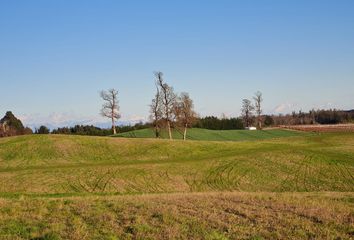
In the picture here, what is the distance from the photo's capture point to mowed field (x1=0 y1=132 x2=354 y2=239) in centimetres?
1409

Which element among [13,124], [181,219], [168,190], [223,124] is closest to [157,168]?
[168,190]

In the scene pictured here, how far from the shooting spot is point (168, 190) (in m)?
37.6

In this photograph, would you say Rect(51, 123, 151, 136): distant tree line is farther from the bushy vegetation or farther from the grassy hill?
the grassy hill

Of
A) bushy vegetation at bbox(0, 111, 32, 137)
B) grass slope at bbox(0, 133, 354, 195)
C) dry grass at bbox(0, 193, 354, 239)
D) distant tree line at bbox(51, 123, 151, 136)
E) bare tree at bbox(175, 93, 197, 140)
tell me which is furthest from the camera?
Answer: distant tree line at bbox(51, 123, 151, 136)

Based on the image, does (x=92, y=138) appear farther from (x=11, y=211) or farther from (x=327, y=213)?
(x=327, y=213)

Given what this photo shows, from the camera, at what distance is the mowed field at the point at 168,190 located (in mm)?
14094

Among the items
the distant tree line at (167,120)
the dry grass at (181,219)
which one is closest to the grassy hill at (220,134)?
the distant tree line at (167,120)

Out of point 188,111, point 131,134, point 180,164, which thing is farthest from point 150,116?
point 180,164

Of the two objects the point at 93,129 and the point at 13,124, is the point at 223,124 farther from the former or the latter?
the point at 13,124

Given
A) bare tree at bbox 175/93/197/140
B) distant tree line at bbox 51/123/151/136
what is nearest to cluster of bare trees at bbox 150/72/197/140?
bare tree at bbox 175/93/197/140

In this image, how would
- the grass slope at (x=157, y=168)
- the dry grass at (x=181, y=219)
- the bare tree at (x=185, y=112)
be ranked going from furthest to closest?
1. the bare tree at (x=185, y=112)
2. the grass slope at (x=157, y=168)
3. the dry grass at (x=181, y=219)

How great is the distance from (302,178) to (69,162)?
26.9m

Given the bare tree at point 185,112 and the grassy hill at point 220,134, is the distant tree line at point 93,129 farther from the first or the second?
the bare tree at point 185,112

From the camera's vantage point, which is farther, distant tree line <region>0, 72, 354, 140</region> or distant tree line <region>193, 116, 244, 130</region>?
distant tree line <region>193, 116, 244, 130</region>
